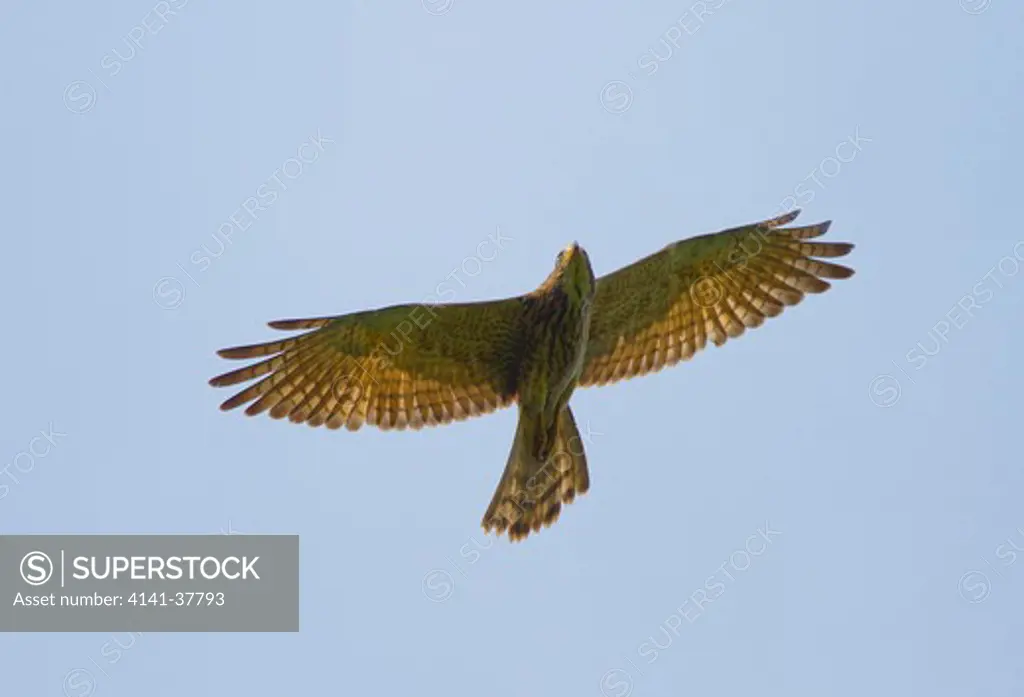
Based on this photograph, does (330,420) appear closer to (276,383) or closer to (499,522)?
(276,383)

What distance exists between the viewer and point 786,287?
529 inches

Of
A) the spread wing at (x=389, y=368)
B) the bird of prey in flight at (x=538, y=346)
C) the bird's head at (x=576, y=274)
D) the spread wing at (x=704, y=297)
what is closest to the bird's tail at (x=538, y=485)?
the bird of prey in flight at (x=538, y=346)

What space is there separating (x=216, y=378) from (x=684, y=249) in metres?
4.20

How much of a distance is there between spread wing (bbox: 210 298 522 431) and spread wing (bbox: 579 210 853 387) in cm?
103

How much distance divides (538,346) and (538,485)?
50.9 inches

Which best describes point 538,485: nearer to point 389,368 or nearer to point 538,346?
point 538,346

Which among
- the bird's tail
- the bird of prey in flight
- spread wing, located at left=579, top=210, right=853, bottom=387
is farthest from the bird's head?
the bird's tail

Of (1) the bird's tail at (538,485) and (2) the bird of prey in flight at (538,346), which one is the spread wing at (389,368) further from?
(1) the bird's tail at (538,485)

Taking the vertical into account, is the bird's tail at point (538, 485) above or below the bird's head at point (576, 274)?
below

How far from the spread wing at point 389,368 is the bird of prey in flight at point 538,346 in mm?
12

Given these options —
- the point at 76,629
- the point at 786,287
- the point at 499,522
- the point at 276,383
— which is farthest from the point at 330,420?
the point at 786,287

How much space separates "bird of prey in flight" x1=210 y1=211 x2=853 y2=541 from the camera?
12.3 m

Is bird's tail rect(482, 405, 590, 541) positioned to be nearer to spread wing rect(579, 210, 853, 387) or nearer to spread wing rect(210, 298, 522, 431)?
spread wing rect(210, 298, 522, 431)

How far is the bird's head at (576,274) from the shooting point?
39.2 feet
